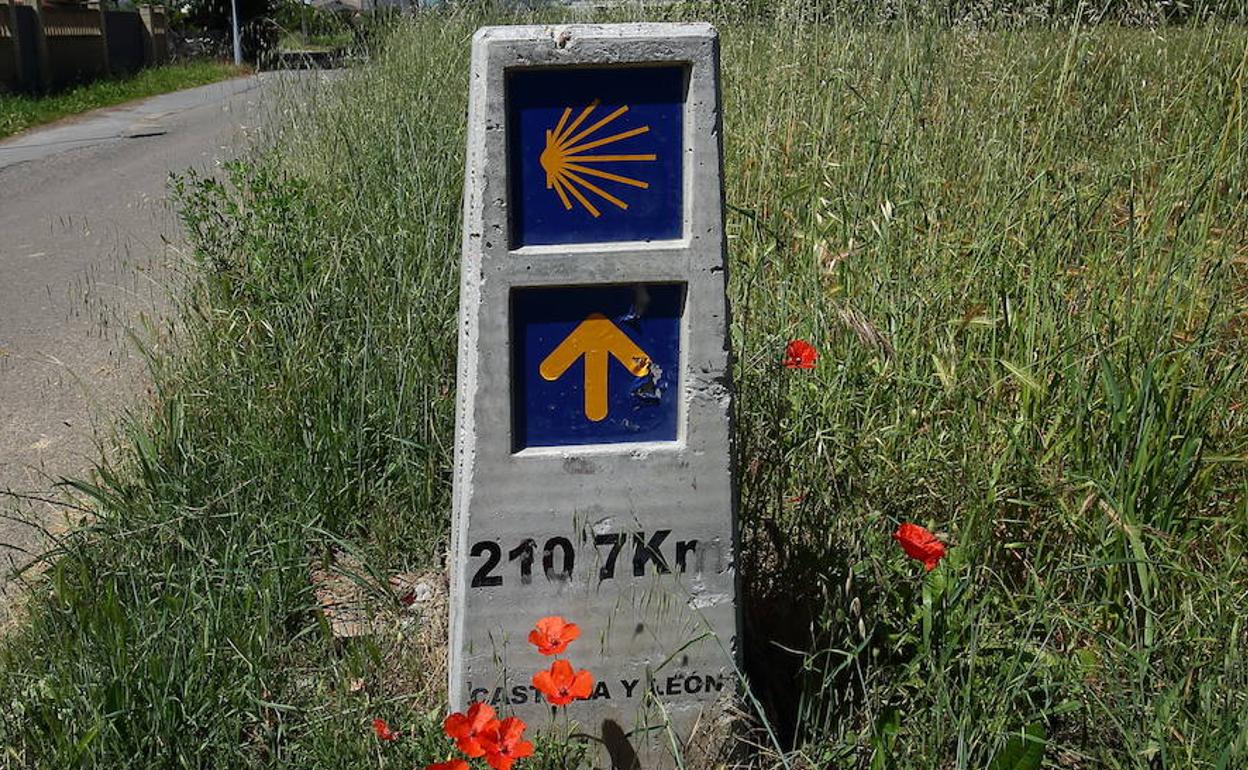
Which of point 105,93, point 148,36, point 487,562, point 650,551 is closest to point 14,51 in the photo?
point 105,93

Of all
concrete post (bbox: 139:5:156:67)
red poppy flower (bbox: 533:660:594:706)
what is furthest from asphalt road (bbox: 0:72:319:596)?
concrete post (bbox: 139:5:156:67)

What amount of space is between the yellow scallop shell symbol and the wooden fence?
1447 centimetres

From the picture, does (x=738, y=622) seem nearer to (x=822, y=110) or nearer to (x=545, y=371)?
(x=545, y=371)

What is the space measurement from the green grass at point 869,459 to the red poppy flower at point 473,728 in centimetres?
21

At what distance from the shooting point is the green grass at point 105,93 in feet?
41.9

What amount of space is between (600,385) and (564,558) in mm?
331

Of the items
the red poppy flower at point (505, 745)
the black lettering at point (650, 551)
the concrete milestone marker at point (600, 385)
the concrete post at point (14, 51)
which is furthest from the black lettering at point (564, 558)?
the concrete post at point (14, 51)

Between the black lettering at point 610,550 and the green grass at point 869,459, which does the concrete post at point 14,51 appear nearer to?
the green grass at point 869,459

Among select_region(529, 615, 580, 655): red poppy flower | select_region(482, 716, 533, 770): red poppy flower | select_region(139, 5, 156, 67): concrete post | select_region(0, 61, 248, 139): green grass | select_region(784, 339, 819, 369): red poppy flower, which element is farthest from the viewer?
select_region(139, 5, 156, 67): concrete post

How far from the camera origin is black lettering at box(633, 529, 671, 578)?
2205 millimetres

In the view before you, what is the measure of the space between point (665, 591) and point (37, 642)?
4.37 feet

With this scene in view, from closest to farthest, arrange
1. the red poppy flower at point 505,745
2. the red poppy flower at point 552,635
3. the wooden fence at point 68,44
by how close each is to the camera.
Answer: the red poppy flower at point 505,745, the red poppy flower at point 552,635, the wooden fence at point 68,44

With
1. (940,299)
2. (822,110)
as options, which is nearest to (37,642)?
(940,299)

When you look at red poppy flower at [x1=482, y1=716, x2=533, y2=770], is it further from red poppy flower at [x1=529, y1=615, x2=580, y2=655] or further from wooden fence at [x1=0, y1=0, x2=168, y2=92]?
wooden fence at [x1=0, y1=0, x2=168, y2=92]
